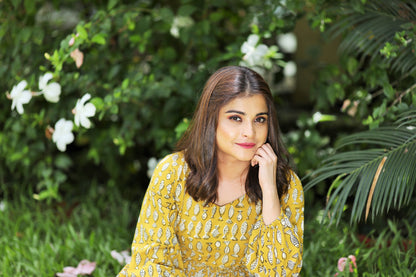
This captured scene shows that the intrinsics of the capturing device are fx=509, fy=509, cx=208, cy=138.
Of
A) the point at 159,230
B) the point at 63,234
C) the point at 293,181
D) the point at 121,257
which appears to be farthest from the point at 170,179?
the point at 63,234

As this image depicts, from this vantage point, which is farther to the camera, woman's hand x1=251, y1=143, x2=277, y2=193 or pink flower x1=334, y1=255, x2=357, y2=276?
pink flower x1=334, y1=255, x2=357, y2=276

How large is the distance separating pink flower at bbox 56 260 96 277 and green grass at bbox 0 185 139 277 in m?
0.03

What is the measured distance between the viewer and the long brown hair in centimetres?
153

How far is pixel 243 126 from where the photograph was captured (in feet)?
4.99

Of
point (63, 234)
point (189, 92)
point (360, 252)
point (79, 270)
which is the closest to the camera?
point (79, 270)

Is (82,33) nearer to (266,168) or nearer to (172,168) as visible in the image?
(172,168)

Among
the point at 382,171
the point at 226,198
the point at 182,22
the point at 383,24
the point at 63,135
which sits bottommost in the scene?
the point at 226,198

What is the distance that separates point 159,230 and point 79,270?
73 centimetres

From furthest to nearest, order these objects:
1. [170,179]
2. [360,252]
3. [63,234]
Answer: [63,234], [360,252], [170,179]

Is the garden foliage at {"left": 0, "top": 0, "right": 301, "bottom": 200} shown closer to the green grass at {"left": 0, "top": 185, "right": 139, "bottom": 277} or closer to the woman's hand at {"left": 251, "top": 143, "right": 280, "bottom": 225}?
the green grass at {"left": 0, "top": 185, "right": 139, "bottom": 277}

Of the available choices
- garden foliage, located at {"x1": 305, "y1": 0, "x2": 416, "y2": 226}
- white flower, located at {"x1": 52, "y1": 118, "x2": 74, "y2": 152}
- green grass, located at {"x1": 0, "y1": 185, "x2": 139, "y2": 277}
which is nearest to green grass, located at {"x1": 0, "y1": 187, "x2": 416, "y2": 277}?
green grass, located at {"x1": 0, "y1": 185, "x2": 139, "y2": 277}

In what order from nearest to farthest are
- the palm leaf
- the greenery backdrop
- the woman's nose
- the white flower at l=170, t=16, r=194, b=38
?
the woman's nose → the palm leaf → the greenery backdrop → the white flower at l=170, t=16, r=194, b=38

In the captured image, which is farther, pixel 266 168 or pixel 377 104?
pixel 377 104

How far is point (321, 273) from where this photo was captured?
6.99ft
